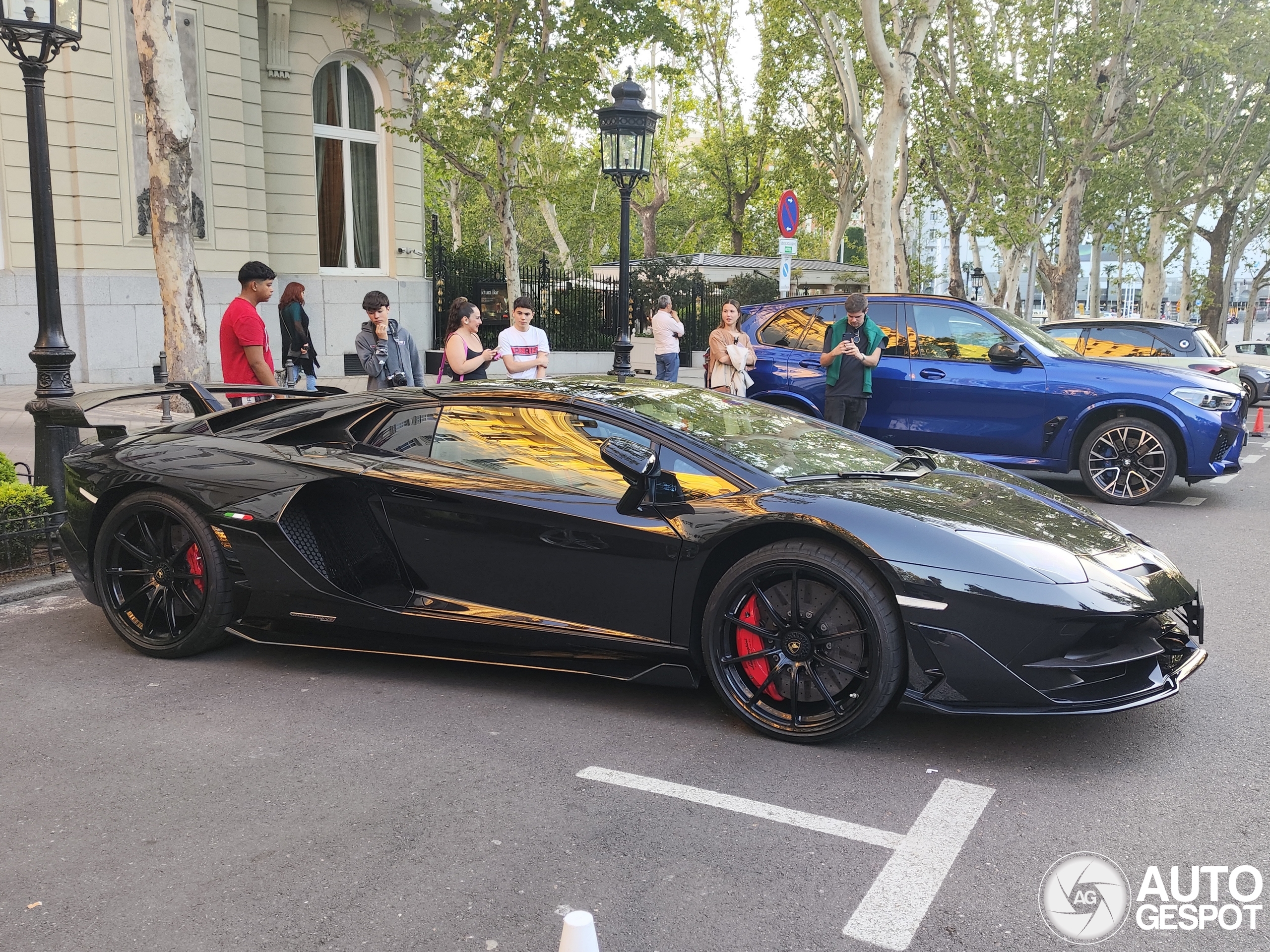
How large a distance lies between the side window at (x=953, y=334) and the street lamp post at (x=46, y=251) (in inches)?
278

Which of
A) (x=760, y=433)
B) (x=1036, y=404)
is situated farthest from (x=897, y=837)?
(x=1036, y=404)

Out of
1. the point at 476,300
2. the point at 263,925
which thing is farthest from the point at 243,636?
the point at 476,300

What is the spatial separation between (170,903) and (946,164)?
2919 centimetres

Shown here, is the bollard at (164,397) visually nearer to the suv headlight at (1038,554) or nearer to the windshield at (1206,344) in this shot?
the suv headlight at (1038,554)

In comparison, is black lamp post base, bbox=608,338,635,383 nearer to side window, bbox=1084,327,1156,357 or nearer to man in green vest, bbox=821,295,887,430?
man in green vest, bbox=821,295,887,430

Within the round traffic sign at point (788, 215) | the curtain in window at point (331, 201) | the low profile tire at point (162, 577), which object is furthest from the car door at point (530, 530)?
the curtain in window at point (331, 201)

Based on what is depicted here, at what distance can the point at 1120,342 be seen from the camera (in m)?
13.5

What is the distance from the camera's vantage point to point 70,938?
2.73 m

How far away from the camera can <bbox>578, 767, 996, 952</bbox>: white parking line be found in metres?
2.80

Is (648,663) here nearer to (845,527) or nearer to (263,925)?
(845,527)

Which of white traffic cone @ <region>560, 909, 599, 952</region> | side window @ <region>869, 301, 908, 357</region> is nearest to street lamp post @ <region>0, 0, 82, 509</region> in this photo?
white traffic cone @ <region>560, 909, 599, 952</region>

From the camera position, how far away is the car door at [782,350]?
34.9 feet

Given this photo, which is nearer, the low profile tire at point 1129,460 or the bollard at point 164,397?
the low profile tire at point 1129,460

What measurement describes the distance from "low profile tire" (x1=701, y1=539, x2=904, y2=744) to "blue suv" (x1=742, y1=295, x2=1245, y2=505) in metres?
6.31
